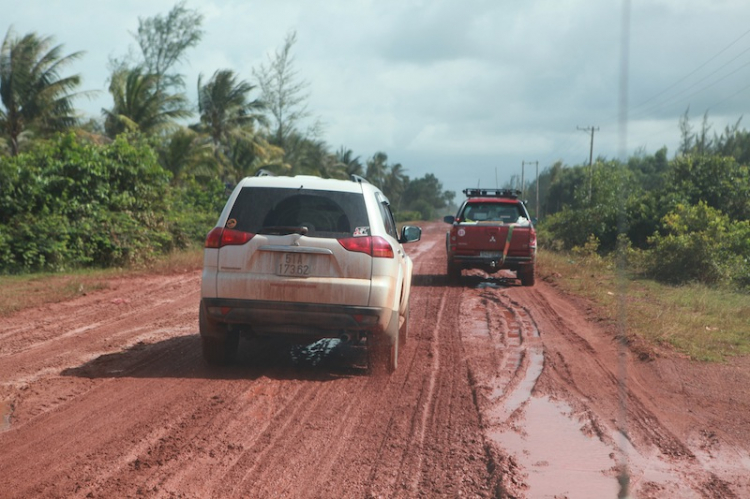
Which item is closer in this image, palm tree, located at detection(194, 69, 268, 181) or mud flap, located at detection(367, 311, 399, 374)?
mud flap, located at detection(367, 311, 399, 374)

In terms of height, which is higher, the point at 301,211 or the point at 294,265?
the point at 301,211

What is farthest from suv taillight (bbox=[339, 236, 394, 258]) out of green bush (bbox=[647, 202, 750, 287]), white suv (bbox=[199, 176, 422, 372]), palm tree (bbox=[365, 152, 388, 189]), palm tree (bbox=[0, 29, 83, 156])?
palm tree (bbox=[365, 152, 388, 189])

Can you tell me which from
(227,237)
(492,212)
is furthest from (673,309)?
(227,237)

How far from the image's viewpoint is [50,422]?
5.17 meters

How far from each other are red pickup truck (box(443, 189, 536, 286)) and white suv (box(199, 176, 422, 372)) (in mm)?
8490

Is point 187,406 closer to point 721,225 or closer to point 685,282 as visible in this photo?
point 685,282

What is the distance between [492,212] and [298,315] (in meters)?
9.67

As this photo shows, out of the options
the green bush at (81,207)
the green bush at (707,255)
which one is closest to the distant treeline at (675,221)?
the green bush at (707,255)

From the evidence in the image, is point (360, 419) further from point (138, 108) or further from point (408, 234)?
point (138, 108)

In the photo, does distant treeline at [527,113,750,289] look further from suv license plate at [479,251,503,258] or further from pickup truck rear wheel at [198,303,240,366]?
pickup truck rear wheel at [198,303,240,366]

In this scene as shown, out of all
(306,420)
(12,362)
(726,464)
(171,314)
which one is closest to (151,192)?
(171,314)

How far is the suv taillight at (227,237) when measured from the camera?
6641 mm

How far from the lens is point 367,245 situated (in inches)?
262

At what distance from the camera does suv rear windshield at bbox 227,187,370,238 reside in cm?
675
